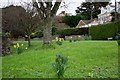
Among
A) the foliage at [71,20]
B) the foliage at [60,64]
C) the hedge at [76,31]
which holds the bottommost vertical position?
the foliage at [60,64]

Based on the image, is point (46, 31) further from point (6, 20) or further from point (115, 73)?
point (6, 20)

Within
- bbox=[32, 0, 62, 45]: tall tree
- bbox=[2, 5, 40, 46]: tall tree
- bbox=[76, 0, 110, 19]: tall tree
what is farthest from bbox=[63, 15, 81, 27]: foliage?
bbox=[32, 0, 62, 45]: tall tree

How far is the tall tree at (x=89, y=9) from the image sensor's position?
188 ft

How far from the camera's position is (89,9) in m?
58.8

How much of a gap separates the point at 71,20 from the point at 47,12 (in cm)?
4087

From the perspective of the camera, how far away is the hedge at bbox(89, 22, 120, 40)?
27475 millimetres

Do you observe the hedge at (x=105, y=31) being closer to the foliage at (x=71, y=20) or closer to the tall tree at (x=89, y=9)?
the foliage at (x=71, y=20)

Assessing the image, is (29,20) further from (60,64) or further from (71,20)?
(71,20)

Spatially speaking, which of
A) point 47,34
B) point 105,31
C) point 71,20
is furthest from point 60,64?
point 71,20

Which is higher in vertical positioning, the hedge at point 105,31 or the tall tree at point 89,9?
the tall tree at point 89,9

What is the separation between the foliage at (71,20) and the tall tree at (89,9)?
301 cm

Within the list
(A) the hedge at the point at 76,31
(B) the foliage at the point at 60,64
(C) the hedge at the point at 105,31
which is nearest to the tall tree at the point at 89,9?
(A) the hedge at the point at 76,31

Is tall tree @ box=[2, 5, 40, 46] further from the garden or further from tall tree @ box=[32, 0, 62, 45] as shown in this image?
tall tree @ box=[32, 0, 62, 45]

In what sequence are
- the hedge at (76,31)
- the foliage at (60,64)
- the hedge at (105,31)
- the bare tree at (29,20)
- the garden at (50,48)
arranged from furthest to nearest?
the hedge at (76,31)
the hedge at (105,31)
the bare tree at (29,20)
the garden at (50,48)
the foliage at (60,64)
